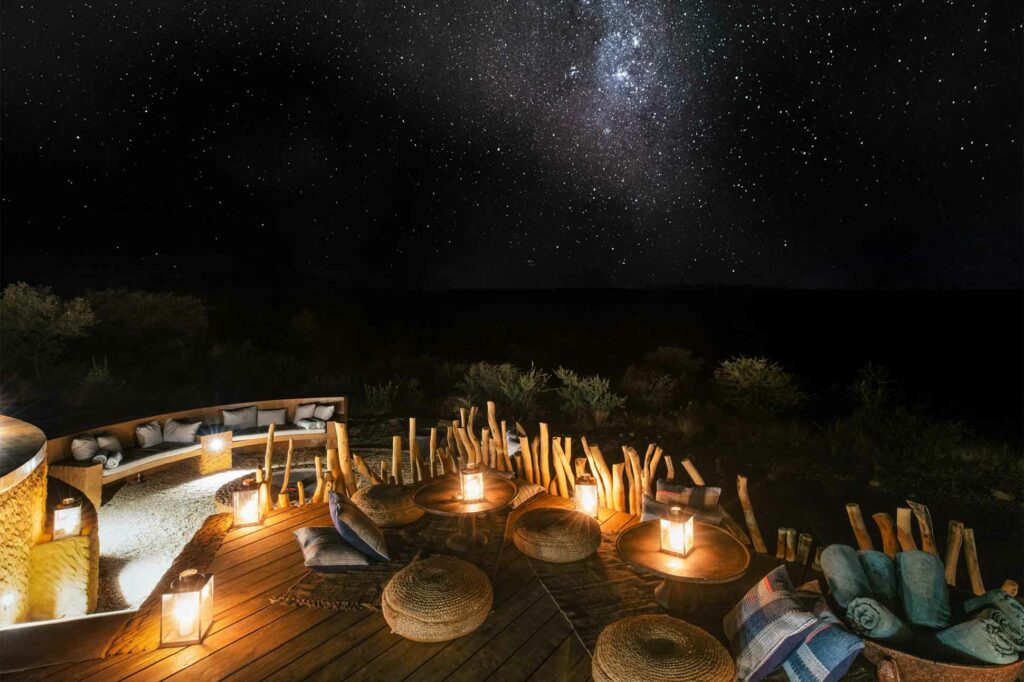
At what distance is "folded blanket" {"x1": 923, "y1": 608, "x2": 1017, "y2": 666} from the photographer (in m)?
2.13

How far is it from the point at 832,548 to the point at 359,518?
9.63ft

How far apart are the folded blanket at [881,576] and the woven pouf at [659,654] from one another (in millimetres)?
974

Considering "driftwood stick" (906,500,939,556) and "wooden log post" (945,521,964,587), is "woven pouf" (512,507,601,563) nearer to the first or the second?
"driftwood stick" (906,500,939,556)

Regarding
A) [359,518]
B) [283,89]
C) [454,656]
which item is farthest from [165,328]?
[454,656]

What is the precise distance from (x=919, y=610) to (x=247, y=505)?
181 inches

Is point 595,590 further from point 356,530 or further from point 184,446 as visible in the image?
point 184,446

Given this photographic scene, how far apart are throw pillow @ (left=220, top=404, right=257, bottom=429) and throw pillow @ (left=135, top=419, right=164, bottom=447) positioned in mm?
947

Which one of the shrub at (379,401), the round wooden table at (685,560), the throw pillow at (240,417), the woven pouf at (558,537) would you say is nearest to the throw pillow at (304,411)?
the throw pillow at (240,417)

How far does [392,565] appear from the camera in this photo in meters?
3.49

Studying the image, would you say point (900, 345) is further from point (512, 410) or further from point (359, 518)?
point (359, 518)

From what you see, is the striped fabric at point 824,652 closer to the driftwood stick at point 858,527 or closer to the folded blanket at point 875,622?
the folded blanket at point 875,622

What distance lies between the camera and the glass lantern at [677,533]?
300 cm

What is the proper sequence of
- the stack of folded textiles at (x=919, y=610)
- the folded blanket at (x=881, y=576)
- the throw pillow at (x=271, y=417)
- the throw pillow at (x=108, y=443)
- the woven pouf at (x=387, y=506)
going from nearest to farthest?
1. the stack of folded textiles at (x=919, y=610)
2. the folded blanket at (x=881, y=576)
3. the woven pouf at (x=387, y=506)
4. the throw pillow at (x=108, y=443)
5. the throw pillow at (x=271, y=417)

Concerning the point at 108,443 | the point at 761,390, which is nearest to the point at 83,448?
the point at 108,443
